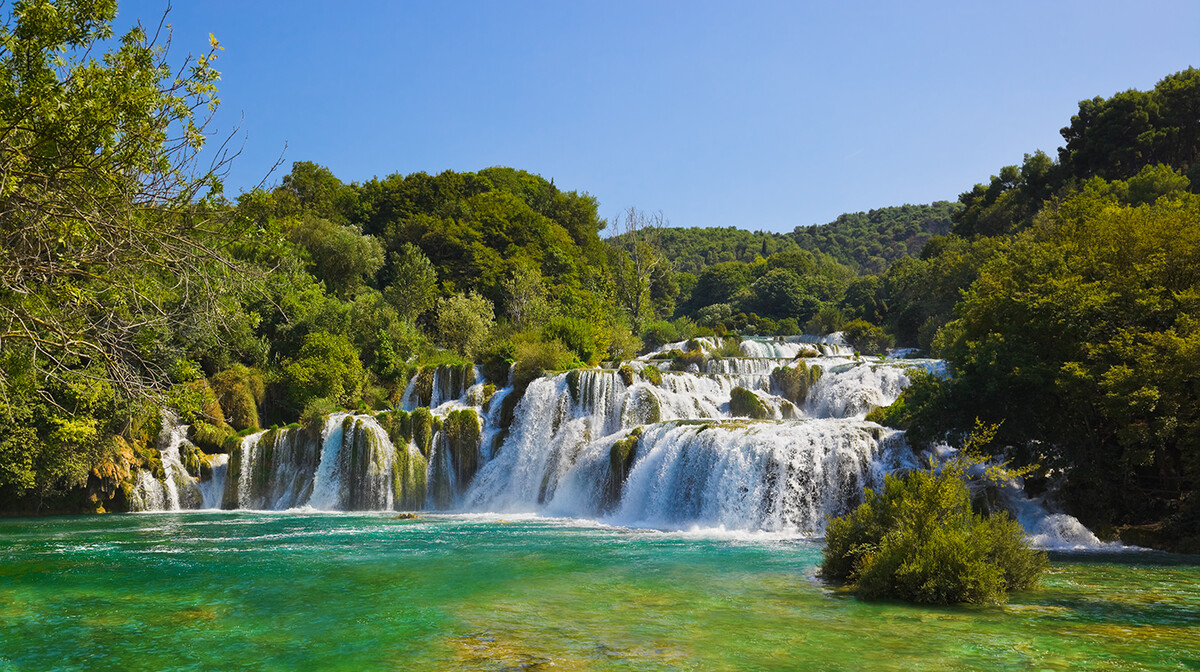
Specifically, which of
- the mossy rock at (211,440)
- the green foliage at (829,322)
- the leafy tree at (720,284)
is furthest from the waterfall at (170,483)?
the leafy tree at (720,284)

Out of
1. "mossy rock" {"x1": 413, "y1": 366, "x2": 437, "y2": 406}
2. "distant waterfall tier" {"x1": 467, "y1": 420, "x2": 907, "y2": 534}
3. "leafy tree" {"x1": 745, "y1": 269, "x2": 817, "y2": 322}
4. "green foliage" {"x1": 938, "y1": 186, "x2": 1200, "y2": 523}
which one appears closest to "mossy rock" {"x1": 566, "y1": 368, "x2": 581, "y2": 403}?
"distant waterfall tier" {"x1": 467, "y1": 420, "x2": 907, "y2": 534}

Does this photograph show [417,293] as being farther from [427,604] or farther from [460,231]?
[427,604]

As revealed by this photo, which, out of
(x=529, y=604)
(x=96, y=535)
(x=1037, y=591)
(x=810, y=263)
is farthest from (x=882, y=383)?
(x=810, y=263)

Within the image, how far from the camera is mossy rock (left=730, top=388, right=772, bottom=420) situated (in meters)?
28.6

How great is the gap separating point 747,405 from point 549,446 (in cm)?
731

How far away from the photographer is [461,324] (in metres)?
43.6

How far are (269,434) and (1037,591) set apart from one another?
83.2ft

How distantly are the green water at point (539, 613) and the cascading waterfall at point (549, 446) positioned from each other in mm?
5794

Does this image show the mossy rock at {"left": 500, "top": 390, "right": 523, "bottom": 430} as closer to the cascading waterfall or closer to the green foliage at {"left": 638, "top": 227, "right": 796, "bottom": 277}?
the cascading waterfall

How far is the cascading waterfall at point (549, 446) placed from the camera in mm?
23375

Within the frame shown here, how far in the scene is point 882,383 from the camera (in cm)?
3003

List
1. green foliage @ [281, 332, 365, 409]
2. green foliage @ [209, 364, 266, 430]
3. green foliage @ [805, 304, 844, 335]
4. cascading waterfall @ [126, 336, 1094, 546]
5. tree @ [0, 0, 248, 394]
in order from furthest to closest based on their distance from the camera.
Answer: green foliage @ [805, 304, 844, 335]
green foliage @ [281, 332, 365, 409]
green foliage @ [209, 364, 266, 430]
cascading waterfall @ [126, 336, 1094, 546]
tree @ [0, 0, 248, 394]

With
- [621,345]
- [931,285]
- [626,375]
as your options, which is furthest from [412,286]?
[931,285]

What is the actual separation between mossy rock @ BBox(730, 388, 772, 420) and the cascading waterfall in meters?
0.04
